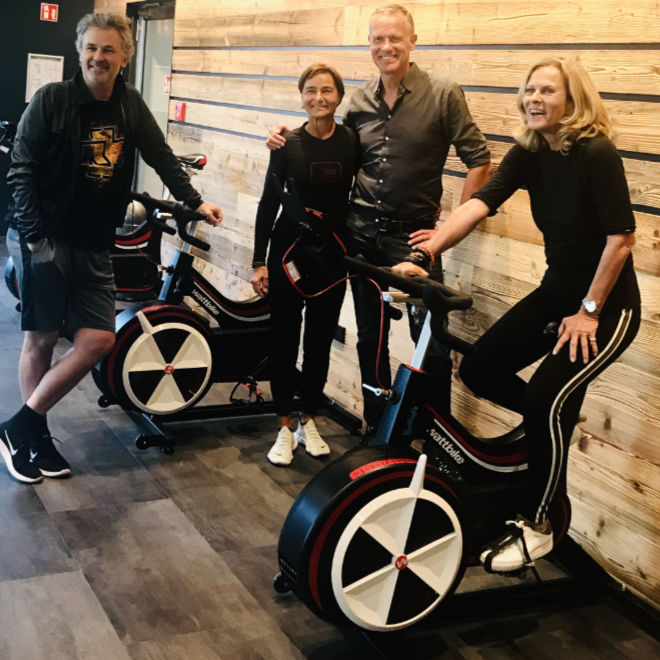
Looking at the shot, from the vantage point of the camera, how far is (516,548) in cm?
252

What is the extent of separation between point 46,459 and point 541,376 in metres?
1.85

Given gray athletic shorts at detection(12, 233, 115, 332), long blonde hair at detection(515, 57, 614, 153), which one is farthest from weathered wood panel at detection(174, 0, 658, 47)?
gray athletic shorts at detection(12, 233, 115, 332)

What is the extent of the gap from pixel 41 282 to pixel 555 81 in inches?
72.8

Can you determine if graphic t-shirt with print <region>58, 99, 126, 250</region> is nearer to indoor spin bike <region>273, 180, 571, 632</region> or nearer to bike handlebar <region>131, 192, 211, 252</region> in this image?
bike handlebar <region>131, 192, 211, 252</region>

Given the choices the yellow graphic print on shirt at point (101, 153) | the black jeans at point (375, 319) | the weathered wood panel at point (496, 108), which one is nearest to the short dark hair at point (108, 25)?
the yellow graphic print on shirt at point (101, 153)

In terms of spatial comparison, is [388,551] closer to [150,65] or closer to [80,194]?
[80,194]

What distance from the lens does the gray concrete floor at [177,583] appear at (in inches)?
92.5

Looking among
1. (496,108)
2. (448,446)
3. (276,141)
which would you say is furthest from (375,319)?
(448,446)

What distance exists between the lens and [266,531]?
3.03 metres

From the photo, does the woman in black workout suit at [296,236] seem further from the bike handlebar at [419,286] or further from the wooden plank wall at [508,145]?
Result: the bike handlebar at [419,286]

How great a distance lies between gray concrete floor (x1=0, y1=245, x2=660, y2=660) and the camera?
92.5 inches

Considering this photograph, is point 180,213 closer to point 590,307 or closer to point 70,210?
point 70,210

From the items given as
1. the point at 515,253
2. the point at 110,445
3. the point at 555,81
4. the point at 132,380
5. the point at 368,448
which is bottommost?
the point at 110,445

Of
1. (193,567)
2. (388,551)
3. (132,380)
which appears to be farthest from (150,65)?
(388,551)
